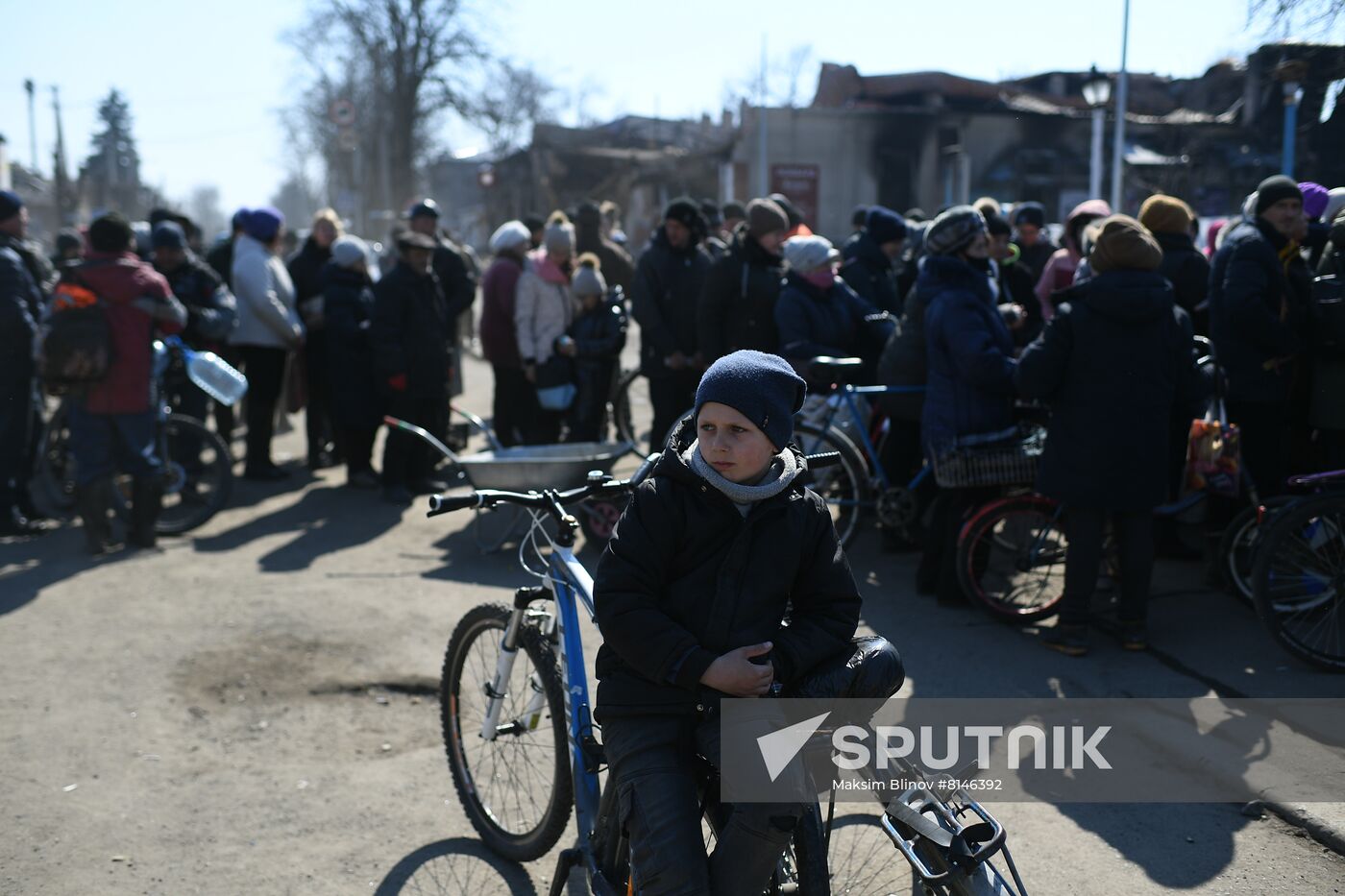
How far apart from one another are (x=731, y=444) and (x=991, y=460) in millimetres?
3575

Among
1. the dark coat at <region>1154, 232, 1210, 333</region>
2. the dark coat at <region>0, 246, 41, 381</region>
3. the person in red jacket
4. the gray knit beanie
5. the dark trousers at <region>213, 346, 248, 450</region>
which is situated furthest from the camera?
the dark trousers at <region>213, 346, 248, 450</region>

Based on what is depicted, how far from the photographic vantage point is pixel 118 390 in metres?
7.73

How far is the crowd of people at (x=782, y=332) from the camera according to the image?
5.36 m

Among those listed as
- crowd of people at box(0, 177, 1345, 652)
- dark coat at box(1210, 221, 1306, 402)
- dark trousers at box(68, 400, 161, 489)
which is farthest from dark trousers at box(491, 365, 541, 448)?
dark coat at box(1210, 221, 1306, 402)

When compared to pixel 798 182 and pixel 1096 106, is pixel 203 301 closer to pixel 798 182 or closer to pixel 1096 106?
pixel 1096 106

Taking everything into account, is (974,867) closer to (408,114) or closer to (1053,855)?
(1053,855)

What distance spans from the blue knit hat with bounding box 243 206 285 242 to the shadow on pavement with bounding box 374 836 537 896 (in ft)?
22.9

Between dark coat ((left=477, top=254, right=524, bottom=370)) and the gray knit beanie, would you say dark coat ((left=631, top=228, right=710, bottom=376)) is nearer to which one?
dark coat ((left=477, top=254, right=524, bottom=370))

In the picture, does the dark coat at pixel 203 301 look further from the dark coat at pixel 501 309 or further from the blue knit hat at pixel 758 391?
the blue knit hat at pixel 758 391

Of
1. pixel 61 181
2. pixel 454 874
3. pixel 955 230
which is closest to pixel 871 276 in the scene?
pixel 955 230

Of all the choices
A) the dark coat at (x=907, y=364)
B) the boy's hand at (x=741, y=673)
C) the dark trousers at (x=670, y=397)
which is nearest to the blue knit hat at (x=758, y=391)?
the boy's hand at (x=741, y=673)

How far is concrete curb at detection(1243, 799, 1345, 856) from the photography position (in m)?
3.74

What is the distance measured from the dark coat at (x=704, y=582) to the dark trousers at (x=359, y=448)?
7.41m

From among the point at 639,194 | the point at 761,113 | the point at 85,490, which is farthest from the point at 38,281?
the point at 639,194
